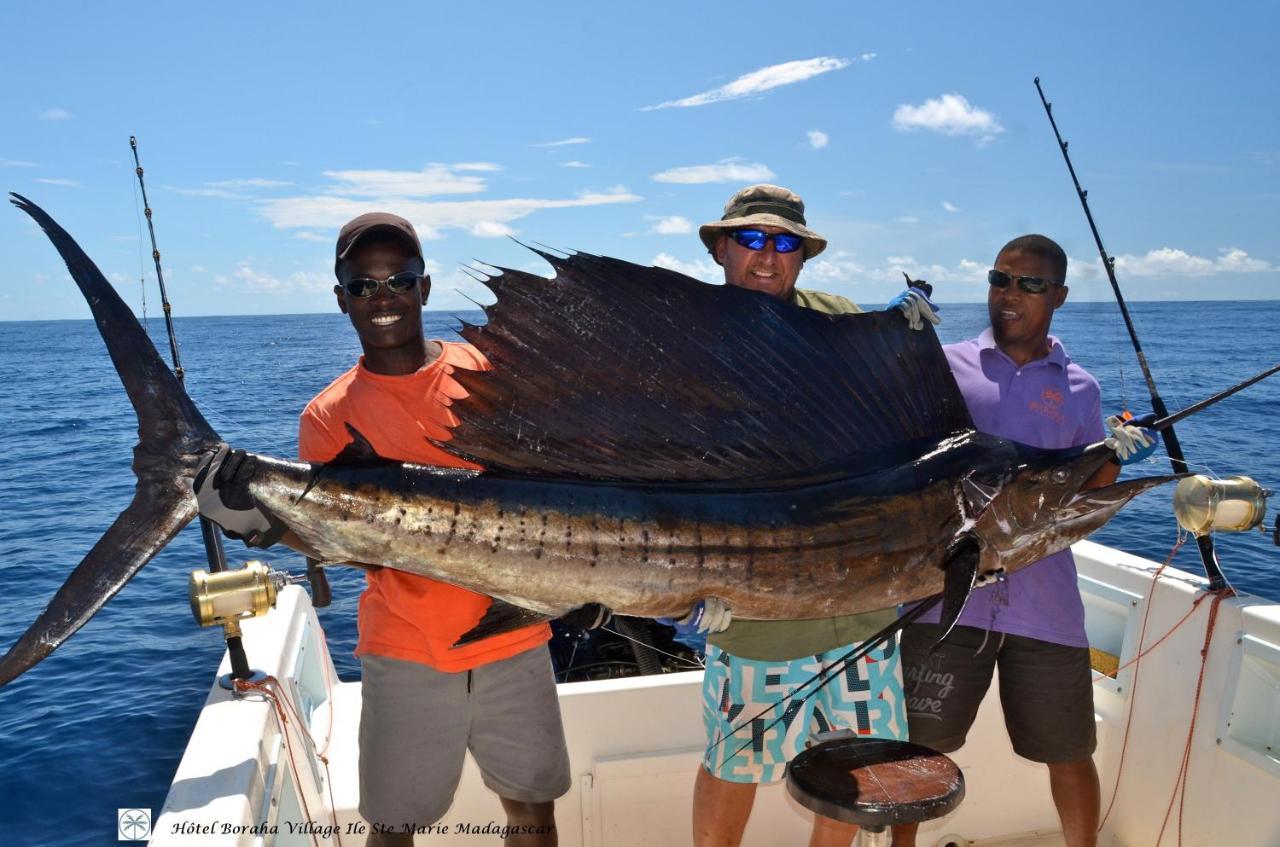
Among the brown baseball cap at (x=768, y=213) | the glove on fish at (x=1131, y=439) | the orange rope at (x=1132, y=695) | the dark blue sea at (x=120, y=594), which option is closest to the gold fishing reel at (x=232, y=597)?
the brown baseball cap at (x=768, y=213)

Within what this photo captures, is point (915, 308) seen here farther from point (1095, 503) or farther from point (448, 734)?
point (448, 734)

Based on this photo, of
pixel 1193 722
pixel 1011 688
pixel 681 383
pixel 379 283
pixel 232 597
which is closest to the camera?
pixel 681 383

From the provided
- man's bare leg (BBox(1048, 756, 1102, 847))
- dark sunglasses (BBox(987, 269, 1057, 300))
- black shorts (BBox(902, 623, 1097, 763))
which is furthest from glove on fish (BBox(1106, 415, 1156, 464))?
man's bare leg (BBox(1048, 756, 1102, 847))

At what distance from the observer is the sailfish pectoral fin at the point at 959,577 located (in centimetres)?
170

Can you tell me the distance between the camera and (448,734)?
206 centimetres

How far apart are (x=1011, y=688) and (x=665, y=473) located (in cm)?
120

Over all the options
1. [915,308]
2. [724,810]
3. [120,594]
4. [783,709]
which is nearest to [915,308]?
[915,308]

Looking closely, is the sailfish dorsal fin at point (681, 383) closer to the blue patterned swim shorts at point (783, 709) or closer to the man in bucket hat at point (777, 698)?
the man in bucket hat at point (777, 698)

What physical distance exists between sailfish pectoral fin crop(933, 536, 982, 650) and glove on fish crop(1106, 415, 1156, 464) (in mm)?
355

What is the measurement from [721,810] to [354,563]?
1.09 metres

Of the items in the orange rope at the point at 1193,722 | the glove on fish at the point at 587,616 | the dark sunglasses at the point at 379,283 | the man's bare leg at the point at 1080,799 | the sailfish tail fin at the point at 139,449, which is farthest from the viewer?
the orange rope at the point at 1193,722

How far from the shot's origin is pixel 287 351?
46.2 meters

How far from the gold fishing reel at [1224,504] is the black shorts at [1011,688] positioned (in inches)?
A: 17.3

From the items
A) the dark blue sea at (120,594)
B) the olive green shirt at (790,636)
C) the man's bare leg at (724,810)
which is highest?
the olive green shirt at (790,636)
